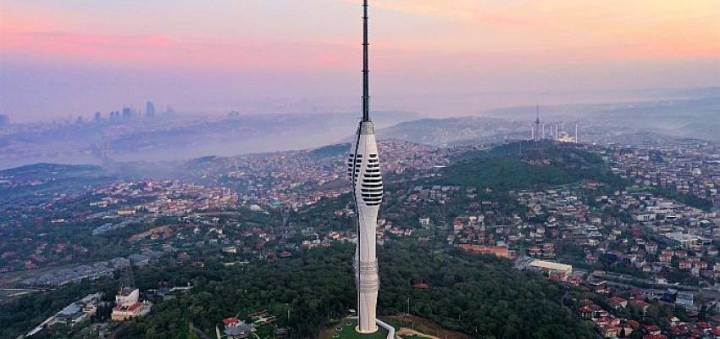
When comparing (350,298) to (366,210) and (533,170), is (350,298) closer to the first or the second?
(366,210)

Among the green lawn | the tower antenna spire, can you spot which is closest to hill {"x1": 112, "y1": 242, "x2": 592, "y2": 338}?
the green lawn

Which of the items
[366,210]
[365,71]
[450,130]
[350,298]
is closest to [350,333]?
[350,298]

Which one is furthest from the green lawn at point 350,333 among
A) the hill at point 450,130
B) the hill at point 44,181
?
→ the hill at point 450,130

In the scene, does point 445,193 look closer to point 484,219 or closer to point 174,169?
point 484,219

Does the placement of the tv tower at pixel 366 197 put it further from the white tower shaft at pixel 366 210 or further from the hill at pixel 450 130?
the hill at pixel 450 130

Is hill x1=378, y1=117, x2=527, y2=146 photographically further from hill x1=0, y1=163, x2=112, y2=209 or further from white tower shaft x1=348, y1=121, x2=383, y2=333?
white tower shaft x1=348, y1=121, x2=383, y2=333
